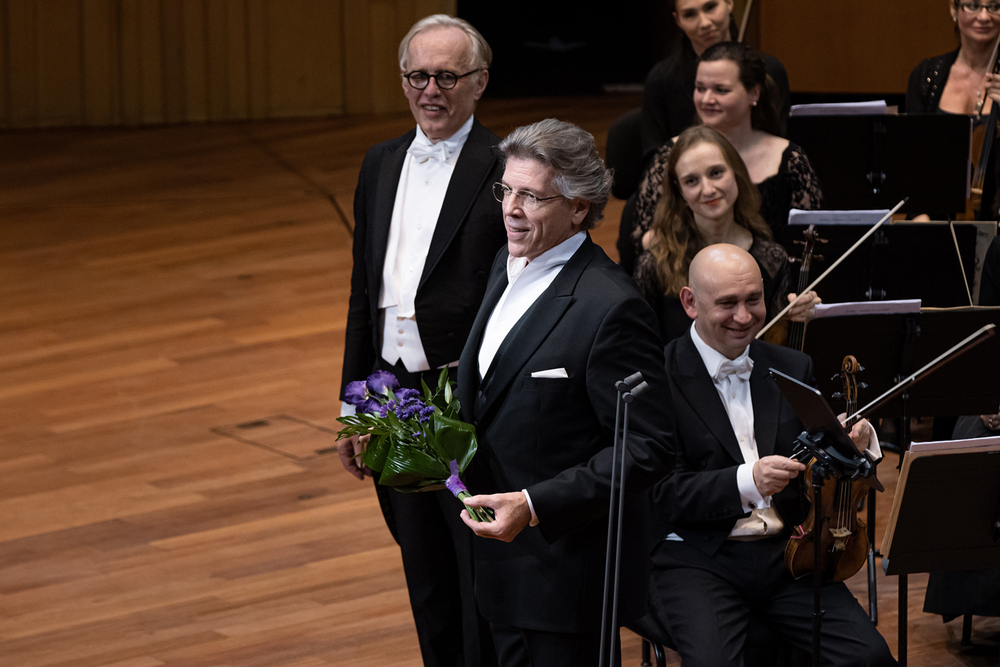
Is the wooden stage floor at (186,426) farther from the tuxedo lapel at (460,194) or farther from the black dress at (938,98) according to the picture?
the tuxedo lapel at (460,194)

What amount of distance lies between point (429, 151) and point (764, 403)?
35.6 inches

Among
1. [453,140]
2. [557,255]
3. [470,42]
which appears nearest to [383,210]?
[453,140]

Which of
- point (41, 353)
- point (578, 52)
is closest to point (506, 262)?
point (41, 353)

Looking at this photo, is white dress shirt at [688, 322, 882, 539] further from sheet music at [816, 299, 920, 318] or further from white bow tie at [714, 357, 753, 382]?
sheet music at [816, 299, 920, 318]

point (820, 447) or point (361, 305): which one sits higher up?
point (361, 305)

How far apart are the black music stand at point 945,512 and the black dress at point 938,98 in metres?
1.74

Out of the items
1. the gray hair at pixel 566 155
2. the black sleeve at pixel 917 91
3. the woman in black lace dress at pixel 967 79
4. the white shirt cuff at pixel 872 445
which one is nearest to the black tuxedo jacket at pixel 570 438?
the gray hair at pixel 566 155

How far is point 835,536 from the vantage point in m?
2.59

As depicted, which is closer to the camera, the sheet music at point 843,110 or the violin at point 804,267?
the violin at point 804,267

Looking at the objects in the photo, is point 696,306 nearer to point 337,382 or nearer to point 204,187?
point 337,382

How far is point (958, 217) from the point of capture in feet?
14.1

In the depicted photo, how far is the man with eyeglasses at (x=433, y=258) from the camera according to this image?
9.06 ft

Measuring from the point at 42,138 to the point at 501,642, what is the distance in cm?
767

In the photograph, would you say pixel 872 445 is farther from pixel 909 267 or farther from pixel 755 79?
pixel 755 79
